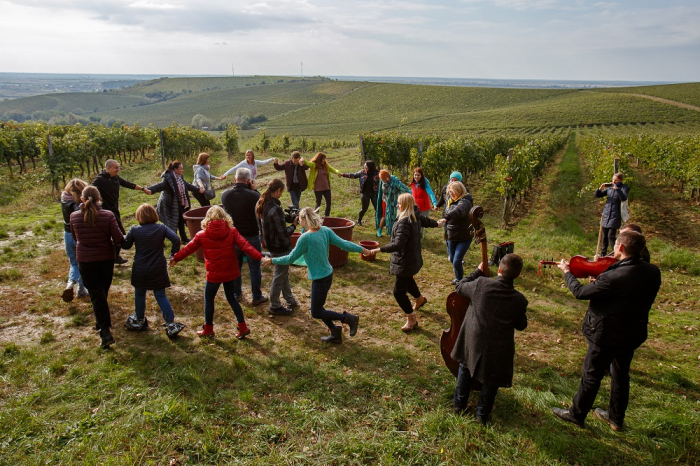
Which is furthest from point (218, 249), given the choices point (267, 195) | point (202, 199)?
point (202, 199)

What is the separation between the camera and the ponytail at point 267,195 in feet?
17.8

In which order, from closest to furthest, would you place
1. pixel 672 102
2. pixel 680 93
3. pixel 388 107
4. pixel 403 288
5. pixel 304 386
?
1. pixel 304 386
2. pixel 403 288
3. pixel 672 102
4. pixel 680 93
5. pixel 388 107

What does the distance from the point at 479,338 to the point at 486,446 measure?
3.08ft

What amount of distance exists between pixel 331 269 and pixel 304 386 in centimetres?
137

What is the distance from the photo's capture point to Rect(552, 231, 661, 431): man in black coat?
3.31m

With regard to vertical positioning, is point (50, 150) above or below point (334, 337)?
above

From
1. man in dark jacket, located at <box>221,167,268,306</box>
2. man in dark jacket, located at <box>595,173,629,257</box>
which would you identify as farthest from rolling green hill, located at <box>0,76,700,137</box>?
man in dark jacket, located at <box>221,167,268,306</box>

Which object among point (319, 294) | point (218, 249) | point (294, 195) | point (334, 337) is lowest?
point (334, 337)

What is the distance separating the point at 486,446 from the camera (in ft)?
11.4

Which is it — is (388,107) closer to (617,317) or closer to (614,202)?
(614,202)

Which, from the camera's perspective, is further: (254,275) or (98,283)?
(254,275)

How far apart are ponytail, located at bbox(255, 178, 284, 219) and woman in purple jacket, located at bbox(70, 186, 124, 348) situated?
1675 mm

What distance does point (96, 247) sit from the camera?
479cm

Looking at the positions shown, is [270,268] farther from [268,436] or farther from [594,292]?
[594,292]
